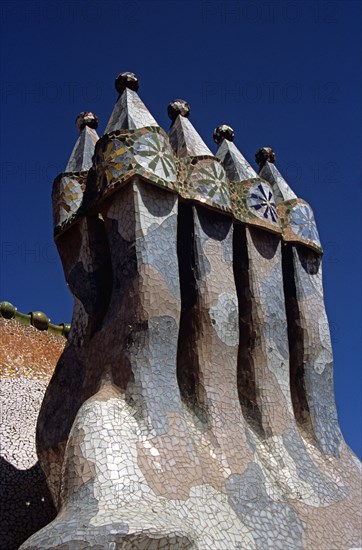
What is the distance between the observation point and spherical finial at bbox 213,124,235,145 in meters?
7.68

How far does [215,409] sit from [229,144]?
3030mm

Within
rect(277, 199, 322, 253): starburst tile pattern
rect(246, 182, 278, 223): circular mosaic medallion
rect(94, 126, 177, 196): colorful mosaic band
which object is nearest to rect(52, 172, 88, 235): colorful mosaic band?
rect(94, 126, 177, 196): colorful mosaic band

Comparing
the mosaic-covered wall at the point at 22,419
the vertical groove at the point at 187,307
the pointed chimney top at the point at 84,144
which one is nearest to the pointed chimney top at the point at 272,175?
the vertical groove at the point at 187,307

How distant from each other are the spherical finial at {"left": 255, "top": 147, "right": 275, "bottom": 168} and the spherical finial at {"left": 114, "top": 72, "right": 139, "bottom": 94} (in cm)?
180

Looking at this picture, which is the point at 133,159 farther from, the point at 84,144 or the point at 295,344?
the point at 295,344

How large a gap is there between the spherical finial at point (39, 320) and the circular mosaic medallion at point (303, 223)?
4.20 metres

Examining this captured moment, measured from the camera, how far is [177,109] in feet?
23.9

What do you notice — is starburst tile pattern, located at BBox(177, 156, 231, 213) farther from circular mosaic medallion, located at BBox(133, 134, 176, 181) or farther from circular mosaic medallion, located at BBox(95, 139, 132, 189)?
circular mosaic medallion, located at BBox(95, 139, 132, 189)

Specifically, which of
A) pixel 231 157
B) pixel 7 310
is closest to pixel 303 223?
pixel 231 157

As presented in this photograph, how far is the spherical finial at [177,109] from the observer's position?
23.9 ft

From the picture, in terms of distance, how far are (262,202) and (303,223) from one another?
0.64 metres

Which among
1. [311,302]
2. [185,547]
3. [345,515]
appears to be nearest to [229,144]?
[311,302]

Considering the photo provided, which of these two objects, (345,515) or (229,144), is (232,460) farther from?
(229,144)

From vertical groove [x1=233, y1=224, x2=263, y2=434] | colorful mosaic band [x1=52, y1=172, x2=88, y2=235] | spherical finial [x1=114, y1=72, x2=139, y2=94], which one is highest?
spherical finial [x1=114, y1=72, x2=139, y2=94]
